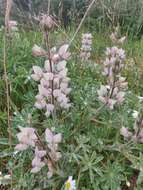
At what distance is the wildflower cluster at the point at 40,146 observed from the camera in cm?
130

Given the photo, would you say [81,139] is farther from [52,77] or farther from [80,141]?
[52,77]

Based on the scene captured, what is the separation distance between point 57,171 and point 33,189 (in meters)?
0.13

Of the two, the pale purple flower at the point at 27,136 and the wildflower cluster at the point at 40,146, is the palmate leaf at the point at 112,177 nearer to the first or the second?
the wildflower cluster at the point at 40,146

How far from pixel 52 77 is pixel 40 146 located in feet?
0.77

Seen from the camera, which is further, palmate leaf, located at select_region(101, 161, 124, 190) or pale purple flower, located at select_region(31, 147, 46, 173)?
palmate leaf, located at select_region(101, 161, 124, 190)

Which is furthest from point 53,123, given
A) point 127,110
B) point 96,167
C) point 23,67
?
point 23,67

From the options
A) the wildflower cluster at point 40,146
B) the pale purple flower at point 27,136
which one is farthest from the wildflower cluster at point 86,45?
the pale purple flower at point 27,136

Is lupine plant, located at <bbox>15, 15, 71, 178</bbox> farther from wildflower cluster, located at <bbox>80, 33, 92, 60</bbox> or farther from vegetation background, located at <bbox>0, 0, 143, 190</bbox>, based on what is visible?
wildflower cluster, located at <bbox>80, 33, 92, 60</bbox>

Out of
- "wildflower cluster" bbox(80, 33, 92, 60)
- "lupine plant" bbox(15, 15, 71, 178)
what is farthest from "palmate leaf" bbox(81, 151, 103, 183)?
"wildflower cluster" bbox(80, 33, 92, 60)

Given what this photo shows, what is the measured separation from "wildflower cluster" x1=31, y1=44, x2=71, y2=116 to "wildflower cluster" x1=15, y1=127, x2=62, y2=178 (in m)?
0.14

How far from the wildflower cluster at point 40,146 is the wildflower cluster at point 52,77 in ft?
0.46

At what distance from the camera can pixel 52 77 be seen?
4.46 feet

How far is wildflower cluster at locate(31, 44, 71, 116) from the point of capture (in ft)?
4.49

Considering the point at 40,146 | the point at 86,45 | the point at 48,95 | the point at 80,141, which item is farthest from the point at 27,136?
the point at 86,45
